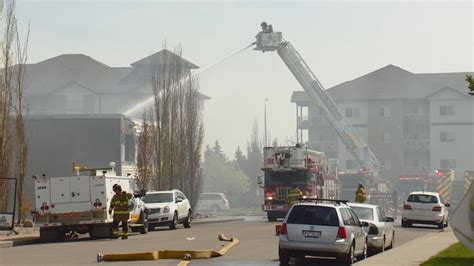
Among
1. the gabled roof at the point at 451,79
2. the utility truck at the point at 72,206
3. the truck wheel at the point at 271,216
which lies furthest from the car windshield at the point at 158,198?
the gabled roof at the point at 451,79

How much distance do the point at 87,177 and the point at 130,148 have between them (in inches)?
1191

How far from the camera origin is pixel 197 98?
6184 cm

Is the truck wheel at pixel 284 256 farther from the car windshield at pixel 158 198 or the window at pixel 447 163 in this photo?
the window at pixel 447 163

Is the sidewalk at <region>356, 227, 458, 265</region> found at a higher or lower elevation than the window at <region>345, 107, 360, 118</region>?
lower

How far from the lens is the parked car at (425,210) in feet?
139

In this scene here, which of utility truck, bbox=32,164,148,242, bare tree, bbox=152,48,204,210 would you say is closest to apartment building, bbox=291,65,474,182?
bare tree, bbox=152,48,204,210

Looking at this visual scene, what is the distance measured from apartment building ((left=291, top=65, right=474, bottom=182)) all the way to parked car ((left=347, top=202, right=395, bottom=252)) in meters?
77.1

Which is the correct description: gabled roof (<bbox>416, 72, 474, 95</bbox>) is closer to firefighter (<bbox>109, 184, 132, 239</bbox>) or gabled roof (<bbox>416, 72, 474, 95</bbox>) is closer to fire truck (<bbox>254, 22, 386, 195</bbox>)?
fire truck (<bbox>254, 22, 386, 195</bbox>)

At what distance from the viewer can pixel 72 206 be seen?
33375mm

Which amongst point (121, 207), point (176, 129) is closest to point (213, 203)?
point (176, 129)

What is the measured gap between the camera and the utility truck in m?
33.3

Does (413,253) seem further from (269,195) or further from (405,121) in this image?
(405,121)

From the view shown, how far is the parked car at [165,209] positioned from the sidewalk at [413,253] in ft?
41.2

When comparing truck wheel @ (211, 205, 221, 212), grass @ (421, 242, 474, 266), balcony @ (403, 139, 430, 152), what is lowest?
truck wheel @ (211, 205, 221, 212)
